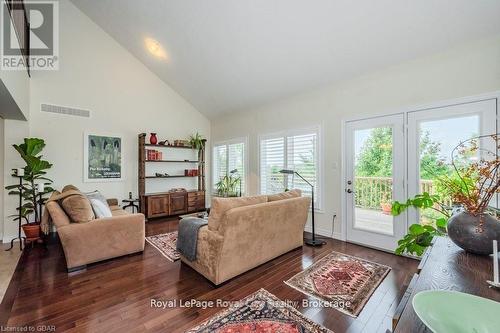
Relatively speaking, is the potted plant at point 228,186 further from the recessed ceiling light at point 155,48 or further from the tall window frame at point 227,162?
the recessed ceiling light at point 155,48

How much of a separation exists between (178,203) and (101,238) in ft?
9.37

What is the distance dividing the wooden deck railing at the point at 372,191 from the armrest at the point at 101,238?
11.5ft

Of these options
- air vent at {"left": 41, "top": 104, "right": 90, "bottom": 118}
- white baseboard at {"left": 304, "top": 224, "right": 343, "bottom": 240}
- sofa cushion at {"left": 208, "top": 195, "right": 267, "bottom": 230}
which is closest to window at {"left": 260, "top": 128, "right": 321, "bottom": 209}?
white baseboard at {"left": 304, "top": 224, "right": 343, "bottom": 240}

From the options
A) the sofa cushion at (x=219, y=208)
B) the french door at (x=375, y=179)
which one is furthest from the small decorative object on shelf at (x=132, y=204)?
the french door at (x=375, y=179)

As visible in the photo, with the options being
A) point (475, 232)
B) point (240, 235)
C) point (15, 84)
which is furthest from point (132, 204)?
point (475, 232)

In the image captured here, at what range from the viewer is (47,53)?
14.9ft

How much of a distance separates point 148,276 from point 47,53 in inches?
197

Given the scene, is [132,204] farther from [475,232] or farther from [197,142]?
[475,232]

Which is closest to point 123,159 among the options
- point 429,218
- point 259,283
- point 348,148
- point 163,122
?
point 163,122

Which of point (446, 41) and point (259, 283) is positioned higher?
point (446, 41)

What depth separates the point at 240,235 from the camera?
2457 millimetres

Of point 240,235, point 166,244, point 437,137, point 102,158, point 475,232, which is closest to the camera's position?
point 475,232

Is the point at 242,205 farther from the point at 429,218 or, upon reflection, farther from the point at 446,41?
the point at 446,41

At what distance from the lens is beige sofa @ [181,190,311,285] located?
2352mm
